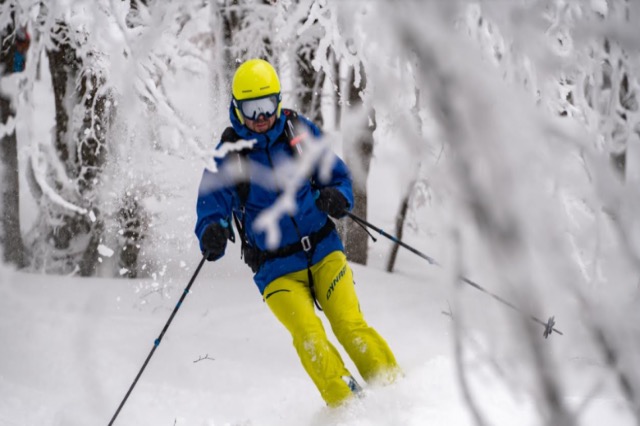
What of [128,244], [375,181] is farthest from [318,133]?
[375,181]

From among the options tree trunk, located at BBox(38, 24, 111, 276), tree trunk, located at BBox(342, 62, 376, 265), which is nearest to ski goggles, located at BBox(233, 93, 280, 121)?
tree trunk, located at BBox(342, 62, 376, 265)

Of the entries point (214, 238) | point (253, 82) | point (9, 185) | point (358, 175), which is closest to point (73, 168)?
point (9, 185)

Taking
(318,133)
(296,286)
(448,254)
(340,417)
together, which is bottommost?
(340,417)

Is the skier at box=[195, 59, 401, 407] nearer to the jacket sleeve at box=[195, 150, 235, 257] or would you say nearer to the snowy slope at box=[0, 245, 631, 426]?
the jacket sleeve at box=[195, 150, 235, 257]

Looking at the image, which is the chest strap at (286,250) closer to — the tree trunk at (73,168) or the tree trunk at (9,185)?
the tree trunk at (73,168)

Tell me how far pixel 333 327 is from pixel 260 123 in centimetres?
130

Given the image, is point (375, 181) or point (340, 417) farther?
point (375, 181)

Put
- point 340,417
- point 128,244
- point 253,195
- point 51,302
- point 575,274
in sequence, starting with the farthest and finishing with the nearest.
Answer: point 128,244 → point 51,302 → point 253,195 → point 340,417 → point 575,274

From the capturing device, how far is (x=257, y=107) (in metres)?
3.78

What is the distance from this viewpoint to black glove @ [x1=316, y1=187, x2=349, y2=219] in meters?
3.73

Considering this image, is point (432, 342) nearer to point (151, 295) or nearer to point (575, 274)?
point (151, 295)

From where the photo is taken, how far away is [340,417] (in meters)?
3.32

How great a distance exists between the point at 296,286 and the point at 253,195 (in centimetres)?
62

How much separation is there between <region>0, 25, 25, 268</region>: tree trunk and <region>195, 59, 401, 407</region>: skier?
5.73m
